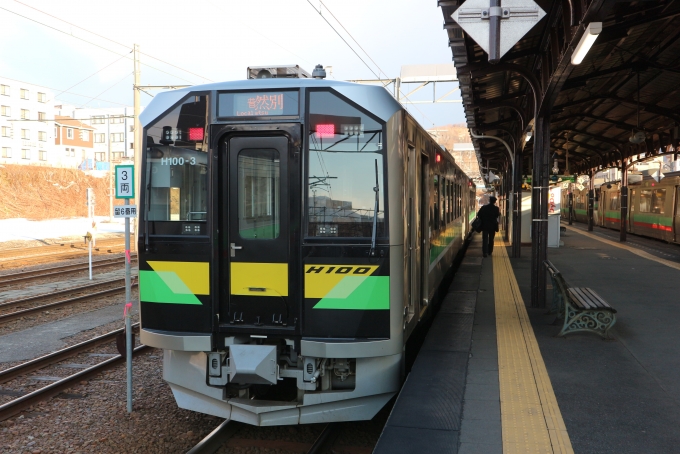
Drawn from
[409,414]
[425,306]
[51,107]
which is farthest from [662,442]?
[51,107]

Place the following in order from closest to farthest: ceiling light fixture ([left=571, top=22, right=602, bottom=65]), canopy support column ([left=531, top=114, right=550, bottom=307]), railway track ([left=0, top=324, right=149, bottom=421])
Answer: ceiling light fixture ([left=571, top=22, right=602, bottom=65])
railway track ([left=0, top=324, right=149, bottom=421])
canopy support column ([left=531, top=114, right=550, bottom=307])

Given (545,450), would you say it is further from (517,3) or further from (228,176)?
(517,3)

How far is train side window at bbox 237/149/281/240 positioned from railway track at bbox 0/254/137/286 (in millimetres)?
10428

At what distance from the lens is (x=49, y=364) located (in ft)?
23.0

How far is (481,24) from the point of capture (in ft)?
16.6

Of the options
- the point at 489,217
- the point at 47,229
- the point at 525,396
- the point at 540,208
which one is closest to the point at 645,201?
the point at 489,217

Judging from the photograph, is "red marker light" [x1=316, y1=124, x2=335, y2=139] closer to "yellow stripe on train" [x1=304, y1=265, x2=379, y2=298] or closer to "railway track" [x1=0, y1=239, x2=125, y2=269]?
"yellow stripe on train" [x1=304, y1=265, x2=379, y2=298]

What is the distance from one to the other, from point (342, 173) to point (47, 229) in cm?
2847

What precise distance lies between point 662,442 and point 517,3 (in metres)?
3.45

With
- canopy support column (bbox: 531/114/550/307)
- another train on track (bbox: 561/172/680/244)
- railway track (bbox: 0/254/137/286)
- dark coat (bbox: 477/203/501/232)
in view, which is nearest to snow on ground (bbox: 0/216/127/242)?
railway track (bbox: 0/254/137/286)

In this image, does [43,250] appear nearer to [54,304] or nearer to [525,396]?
[54,304]

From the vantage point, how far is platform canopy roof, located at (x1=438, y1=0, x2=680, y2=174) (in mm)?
6535

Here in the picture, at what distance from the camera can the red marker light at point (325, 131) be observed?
4.73 metres

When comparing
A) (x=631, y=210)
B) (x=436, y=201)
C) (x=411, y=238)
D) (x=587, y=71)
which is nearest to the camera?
(x=411, y=238)
